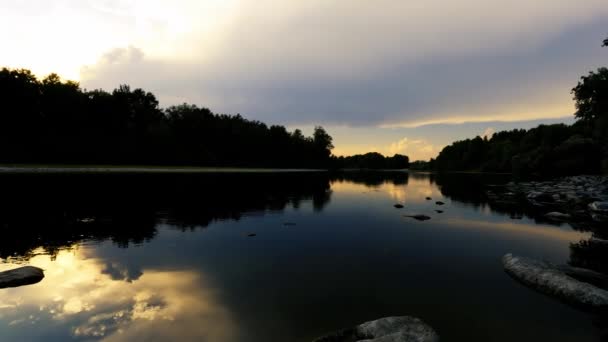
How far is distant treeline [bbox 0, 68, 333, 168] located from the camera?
7581cm

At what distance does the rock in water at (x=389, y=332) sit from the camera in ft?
23.8

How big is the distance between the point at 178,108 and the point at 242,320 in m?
148

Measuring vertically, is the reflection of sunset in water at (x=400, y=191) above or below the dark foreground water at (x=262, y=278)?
below

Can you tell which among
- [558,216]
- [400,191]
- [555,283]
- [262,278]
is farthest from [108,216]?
[400,191]

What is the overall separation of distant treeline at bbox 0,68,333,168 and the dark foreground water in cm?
7491

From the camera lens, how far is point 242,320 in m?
8.70

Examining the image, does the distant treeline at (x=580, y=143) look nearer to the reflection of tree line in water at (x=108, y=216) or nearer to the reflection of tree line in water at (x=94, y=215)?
the reflection of tree line in water at (x=108, y=216)

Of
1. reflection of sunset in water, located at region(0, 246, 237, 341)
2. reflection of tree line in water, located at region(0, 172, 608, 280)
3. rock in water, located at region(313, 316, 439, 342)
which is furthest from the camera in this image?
reflection of tree line in water, located at region(0, 172, 608, 280)

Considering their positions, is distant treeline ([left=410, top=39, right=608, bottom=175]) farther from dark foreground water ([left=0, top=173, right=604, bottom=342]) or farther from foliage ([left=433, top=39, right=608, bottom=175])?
dark foreground water ([left=0, top=173, right=604, bottom=342])

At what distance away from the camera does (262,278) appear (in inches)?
472

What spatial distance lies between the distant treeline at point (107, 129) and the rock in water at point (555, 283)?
109232 millimetres

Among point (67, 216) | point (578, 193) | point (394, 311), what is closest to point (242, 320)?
point (394, 311)

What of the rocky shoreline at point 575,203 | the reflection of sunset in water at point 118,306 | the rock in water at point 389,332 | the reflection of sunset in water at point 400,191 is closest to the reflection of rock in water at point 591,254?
the rocky shoreline at point 575,203

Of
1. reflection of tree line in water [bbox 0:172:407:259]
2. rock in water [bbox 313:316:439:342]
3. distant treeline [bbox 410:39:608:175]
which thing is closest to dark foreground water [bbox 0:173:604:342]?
reflection of tree line in water [bbox 0:172:407:259]
